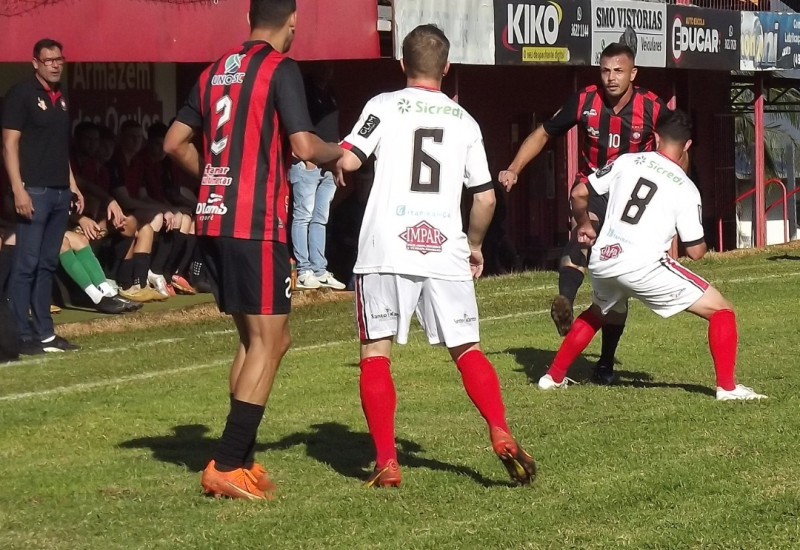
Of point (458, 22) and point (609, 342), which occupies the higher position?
point (458, 22)

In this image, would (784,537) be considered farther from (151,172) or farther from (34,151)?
(151,172)

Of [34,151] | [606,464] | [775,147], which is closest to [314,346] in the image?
[34,151]

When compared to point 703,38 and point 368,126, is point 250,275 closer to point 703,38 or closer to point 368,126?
point 368,126

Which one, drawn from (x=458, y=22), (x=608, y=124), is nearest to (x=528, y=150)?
(x=608, y=124)

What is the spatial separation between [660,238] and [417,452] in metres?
2.08

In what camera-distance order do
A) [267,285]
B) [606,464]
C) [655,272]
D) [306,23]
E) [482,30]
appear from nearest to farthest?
[267,285], [606,464], [655,272], [306,23], [482,30]

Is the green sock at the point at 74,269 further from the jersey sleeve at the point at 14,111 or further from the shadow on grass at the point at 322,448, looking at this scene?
the shadow on grass at the point at 322,448

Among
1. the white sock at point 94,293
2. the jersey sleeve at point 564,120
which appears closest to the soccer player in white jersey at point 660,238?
the jersey sleeve at point 564,120

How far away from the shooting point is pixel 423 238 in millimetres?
6121

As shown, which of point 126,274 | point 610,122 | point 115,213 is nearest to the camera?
point 610,122

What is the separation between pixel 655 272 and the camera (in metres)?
8.13

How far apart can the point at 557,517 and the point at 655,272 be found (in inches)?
110

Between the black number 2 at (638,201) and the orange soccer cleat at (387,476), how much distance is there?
264cm

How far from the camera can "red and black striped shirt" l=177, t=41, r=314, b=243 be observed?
5855 mm
